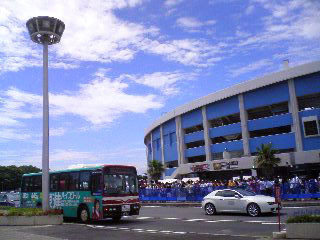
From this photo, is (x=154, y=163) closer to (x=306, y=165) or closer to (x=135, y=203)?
(x=306, y=165)

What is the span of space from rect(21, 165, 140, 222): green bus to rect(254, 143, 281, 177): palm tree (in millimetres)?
28961

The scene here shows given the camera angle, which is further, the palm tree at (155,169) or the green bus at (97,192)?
the palm tree at (155,169)

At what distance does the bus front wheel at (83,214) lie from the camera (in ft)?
63.7

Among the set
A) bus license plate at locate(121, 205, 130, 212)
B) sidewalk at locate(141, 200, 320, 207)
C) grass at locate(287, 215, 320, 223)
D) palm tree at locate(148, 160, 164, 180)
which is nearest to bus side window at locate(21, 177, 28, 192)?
bus license plate at locate(121, 205, 130, 212)

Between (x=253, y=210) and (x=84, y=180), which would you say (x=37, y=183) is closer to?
(x=84, y=180)

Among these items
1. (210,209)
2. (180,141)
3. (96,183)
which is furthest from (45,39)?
(180,141)

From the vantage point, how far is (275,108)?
167ft

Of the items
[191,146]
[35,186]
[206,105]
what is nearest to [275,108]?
[206,105]

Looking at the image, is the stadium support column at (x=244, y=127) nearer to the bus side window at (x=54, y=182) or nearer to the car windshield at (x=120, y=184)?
the bus side window at (x=54, y=182)

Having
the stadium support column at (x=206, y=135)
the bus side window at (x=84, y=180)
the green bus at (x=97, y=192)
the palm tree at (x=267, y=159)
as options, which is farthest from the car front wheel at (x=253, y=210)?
the stadium support column at (x=206, y=135)

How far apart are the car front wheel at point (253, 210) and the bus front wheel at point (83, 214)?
7.58 metres

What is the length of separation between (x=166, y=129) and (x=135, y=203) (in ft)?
171

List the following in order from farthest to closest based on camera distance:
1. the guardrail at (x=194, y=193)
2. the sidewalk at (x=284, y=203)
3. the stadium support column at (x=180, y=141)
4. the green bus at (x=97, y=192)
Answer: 1. the stadium support column at (x=180, y=141)
2. the guardrail at (x=194, y=193)
3. the sidewalk at (x=284, y=203)
4. the green bus at (x=97, y=192)

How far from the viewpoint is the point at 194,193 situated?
104 feet
